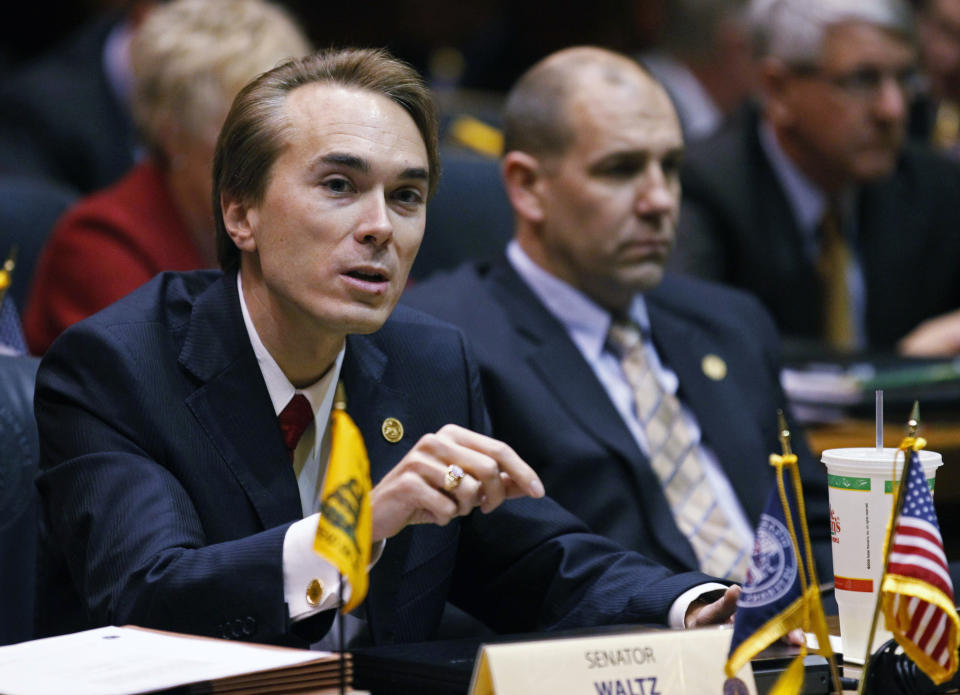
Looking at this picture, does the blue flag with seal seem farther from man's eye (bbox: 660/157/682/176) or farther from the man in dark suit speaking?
man's eye (bbox: 660/157/682/176)

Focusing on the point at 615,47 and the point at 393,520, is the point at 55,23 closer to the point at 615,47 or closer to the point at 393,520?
the point at 615,47

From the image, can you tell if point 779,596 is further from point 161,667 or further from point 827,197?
point 827,197

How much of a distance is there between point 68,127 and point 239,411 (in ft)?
8.27

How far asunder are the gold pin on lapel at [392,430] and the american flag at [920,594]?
80 centimetres

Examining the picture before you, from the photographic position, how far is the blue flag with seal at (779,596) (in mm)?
1366

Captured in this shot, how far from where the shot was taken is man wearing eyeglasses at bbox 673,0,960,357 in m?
3.97

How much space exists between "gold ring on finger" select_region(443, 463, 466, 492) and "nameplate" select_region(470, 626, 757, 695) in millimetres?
232

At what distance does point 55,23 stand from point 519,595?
3.92 metres

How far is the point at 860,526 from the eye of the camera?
63.3 inches

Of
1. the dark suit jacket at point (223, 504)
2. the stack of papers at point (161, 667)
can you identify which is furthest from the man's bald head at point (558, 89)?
the stack of papers at point (161, 667)

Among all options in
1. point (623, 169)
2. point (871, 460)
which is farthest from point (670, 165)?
point (871, 460)

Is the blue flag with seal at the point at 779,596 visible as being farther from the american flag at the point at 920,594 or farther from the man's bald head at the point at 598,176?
the man's bald head at the point at 598,176

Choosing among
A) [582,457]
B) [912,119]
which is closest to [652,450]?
[582,457]

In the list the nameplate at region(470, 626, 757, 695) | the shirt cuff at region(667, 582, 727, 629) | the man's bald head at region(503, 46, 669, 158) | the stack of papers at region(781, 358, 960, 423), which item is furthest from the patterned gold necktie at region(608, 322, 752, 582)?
the nameplate at region(470, 626, 757, 695)
